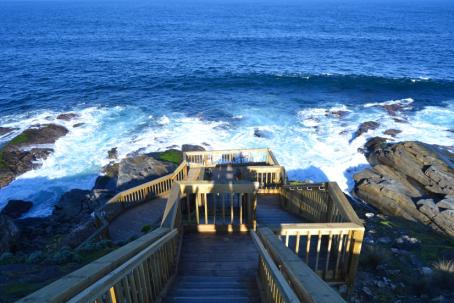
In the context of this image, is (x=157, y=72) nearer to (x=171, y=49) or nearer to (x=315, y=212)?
(x=171, y=49)

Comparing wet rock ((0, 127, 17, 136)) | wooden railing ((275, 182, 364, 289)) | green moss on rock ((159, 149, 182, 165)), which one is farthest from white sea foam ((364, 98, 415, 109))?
wet rock ((0, 127, 17, 136))

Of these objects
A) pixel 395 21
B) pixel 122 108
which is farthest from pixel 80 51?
pixel 395 21

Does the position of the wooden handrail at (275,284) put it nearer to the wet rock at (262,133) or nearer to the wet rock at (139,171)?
the wet rock at (139,171)

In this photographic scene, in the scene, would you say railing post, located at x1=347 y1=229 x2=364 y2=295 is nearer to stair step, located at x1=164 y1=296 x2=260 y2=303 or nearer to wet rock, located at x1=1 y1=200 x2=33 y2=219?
stair step, located at x1=164 y1=296 x2=260 y2=303

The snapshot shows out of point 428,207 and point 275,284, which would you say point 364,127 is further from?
point 275,284

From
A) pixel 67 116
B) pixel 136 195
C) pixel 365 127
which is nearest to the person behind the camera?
pixel 136 195

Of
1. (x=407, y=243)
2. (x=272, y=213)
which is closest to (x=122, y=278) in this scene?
(x=272, y=213)
